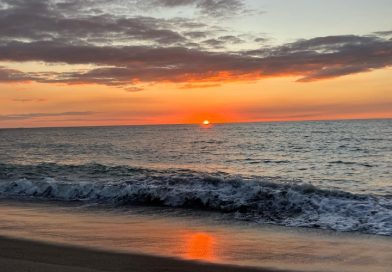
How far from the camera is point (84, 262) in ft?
22.6

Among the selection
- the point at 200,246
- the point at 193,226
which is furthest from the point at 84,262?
the point at 193,226

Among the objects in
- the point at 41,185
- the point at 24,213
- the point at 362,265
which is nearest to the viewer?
the point at 362,265

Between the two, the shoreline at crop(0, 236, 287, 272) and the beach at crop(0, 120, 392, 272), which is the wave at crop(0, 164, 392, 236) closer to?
the beach at crop(0, 120, 392, 272)

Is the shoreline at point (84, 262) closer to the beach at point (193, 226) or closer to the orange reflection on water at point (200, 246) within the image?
the beach at point (193, 226)

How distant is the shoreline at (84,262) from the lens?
6555mm

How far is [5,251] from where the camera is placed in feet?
24.5

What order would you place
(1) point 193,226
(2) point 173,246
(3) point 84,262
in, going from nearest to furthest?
(3) point 84,262 < (2) point 173,246 < (1) point 193,226

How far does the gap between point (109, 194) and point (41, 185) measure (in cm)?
331

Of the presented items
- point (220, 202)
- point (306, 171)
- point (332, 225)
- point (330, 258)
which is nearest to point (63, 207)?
point (220, 202)

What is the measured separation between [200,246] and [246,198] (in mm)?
5883

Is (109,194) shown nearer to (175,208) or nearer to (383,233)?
(175,208)

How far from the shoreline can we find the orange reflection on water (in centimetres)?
40

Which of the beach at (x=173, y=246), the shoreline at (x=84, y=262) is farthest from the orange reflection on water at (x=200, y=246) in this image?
the shoreline at (x=84, y=262)

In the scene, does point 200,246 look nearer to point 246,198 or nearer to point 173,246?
point 173,246
